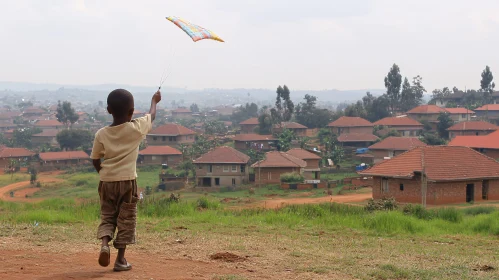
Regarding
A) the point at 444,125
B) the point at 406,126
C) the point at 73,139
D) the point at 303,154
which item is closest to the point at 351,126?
the point at 406,126

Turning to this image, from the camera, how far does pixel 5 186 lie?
46375mm

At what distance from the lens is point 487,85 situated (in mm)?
88750

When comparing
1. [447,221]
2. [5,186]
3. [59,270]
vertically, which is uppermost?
[59,270]

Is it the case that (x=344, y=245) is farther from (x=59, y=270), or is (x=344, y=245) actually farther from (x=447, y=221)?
(x=447, y=221)

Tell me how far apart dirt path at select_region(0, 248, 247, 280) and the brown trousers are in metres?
0.39

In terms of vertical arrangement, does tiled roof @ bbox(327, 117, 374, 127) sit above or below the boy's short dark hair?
below

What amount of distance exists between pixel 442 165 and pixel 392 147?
2211 cm

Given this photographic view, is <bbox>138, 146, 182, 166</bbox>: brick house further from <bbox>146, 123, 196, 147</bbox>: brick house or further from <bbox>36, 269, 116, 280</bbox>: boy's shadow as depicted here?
<bbox>36, 269, 116, 280</bbox>: boy's shadow

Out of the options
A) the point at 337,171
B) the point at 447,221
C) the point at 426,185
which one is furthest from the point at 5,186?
the point at 447,221

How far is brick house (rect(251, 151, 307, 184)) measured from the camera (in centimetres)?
4519

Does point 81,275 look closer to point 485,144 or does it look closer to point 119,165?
point 119,165

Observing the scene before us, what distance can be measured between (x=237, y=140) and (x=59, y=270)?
2371 inches

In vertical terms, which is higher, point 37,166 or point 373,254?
point 373,254

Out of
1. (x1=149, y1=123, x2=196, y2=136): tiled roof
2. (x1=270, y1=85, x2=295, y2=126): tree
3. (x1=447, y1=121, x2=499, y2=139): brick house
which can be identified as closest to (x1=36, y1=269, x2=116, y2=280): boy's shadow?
(x1=447, y1=121, x2=499, y2=139): brick house
